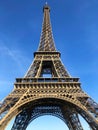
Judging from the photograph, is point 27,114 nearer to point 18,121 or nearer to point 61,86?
point 18,121

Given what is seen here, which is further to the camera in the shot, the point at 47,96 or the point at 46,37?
the point at 46,37

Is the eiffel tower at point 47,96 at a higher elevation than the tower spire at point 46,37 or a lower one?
lower

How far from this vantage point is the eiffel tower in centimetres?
3653

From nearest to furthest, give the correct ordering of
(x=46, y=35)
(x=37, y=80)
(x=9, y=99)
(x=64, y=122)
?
1. (x=9, y=99)
2. (x=37, y=80)
3. (x=64, y=122)
4. (x=46, y=35)

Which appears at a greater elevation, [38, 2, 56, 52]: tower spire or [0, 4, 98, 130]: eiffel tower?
[38, 2, 56, 52]: tower spire

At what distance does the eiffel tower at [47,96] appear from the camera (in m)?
36.5

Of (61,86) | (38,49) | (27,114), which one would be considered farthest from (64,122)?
(38,49)

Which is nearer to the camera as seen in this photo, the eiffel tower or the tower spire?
the eiffel tower

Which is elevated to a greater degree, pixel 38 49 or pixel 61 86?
pixel 38 49

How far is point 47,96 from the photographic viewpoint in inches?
1471

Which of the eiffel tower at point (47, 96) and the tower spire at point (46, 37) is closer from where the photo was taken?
the eiffel tower at point (47, 96)

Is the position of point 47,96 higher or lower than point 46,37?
lower

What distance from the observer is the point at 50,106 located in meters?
46.6

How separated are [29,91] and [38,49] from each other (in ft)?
40.5
